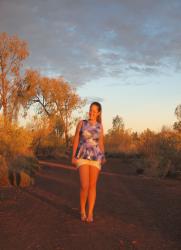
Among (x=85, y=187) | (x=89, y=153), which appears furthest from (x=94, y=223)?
(x=89, y=153)

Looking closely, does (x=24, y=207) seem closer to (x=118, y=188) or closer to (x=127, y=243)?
(x=127, y=243)

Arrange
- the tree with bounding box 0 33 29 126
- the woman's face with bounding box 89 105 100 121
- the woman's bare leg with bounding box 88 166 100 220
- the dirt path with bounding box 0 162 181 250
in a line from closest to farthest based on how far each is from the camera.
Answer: the dirt path with bounding box 0 162 181 250 < the woman's bare leg with bounding box 88 166 100 220 < the woman's face with bounding box 89 105 100 121 < the tree with bounding box 0 33 29 126

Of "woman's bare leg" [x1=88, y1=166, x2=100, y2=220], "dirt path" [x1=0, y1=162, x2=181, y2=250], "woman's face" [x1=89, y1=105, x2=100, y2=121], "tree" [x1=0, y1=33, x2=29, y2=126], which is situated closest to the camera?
"dirt path" [x1=0, y1=162, x2=181, y2=250]

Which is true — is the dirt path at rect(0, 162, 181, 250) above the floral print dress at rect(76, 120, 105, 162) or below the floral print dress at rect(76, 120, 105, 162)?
below

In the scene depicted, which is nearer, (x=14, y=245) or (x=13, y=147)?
(x=14, y=245)

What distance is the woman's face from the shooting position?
24.1 ft

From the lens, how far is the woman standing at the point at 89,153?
7.23m

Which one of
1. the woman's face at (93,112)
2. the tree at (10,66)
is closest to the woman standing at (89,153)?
the woman's face at (93,112)

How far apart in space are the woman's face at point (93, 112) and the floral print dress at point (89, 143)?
11cm

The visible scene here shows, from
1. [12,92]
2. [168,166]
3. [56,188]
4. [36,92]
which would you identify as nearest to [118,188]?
[56,188]

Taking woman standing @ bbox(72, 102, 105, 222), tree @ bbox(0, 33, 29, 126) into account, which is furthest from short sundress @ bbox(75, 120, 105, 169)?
tree @ bbox(0, 33, 29, 126)

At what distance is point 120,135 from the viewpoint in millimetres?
43875

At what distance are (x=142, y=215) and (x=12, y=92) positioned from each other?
24.1 meters

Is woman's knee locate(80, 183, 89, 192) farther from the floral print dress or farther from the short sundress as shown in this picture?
the floral print dress
